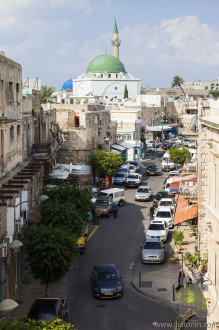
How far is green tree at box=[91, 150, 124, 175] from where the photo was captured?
4919 centimetres

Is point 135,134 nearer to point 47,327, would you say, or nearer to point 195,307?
point 195,307

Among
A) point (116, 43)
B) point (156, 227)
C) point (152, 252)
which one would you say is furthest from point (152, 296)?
point (116, 43)

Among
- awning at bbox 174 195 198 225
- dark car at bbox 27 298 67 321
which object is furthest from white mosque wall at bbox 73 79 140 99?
dark car at bbox 27 298 67 321

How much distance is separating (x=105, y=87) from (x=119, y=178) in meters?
81.5

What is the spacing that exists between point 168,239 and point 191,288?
46.4 feet

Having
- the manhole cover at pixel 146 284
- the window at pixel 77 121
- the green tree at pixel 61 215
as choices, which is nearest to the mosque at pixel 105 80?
the window at pixel 77 121

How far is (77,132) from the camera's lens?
161 ft

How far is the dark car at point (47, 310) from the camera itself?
18969 millimetres

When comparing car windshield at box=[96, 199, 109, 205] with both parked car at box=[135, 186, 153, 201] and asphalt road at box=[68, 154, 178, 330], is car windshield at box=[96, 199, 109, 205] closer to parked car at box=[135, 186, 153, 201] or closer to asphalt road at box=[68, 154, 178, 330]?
asphalt road at box=[68, 154, 178, 330]

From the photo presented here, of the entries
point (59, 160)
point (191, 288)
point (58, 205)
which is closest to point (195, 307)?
point (191, 288)

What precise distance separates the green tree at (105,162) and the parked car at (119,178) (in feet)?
7.08

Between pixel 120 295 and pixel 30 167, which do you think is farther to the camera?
pixel 30 167

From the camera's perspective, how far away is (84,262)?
93.4 feet

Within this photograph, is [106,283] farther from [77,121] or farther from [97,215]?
[77,121]
